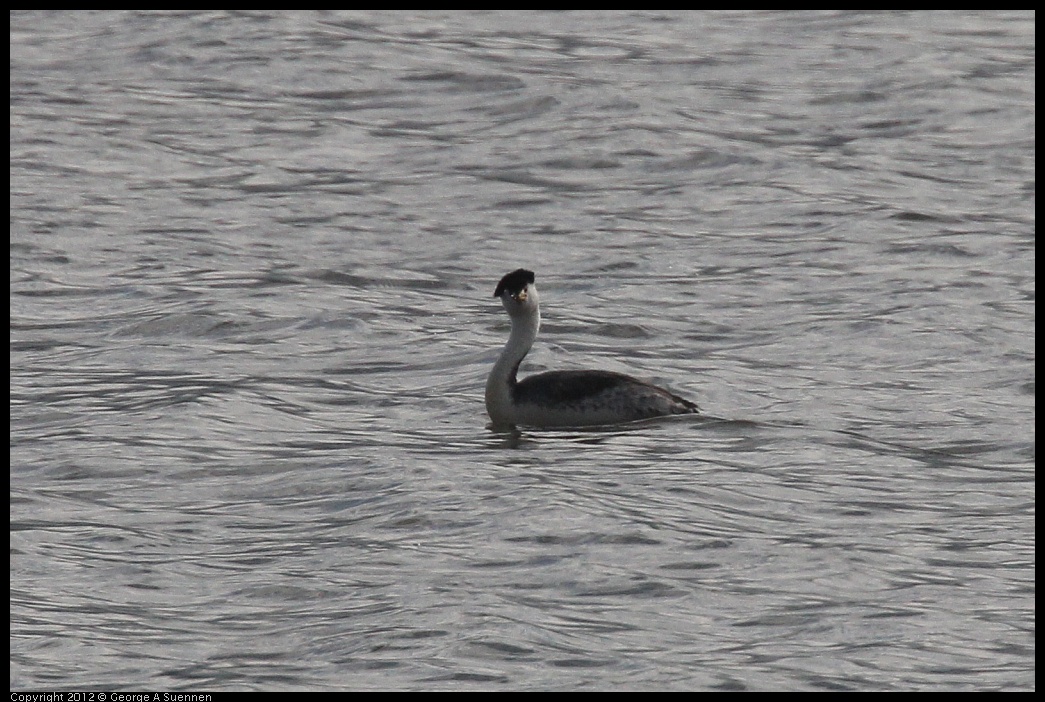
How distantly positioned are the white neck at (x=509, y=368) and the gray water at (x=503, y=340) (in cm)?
30

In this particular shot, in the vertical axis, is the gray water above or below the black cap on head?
below

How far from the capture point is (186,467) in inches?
538

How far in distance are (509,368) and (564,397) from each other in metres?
0.51

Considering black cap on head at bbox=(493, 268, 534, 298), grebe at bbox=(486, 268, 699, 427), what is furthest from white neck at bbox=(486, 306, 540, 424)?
black cap on head at bbox=(493, 268, 534, 298)

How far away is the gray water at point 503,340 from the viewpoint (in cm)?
1050

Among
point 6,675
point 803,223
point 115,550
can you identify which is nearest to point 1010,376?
point 803,223

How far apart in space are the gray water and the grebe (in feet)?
0.50

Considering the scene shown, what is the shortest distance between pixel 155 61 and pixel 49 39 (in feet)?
6.87

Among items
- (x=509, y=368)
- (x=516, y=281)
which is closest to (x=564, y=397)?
(x=509, y=368)

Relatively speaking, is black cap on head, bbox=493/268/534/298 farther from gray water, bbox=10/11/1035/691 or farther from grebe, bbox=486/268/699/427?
gray water, bbox=10/11/1035/691

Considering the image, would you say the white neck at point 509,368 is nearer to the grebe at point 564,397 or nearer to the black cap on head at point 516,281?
the grebe at point 564,397

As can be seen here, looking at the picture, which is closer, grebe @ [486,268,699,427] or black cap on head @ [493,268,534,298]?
grebe @ [486,268,699,427]

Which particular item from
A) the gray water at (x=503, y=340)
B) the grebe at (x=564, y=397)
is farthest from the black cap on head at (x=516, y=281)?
the gray water at (x=503, y=340)

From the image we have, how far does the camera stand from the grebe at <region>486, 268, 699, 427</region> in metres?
15.0
